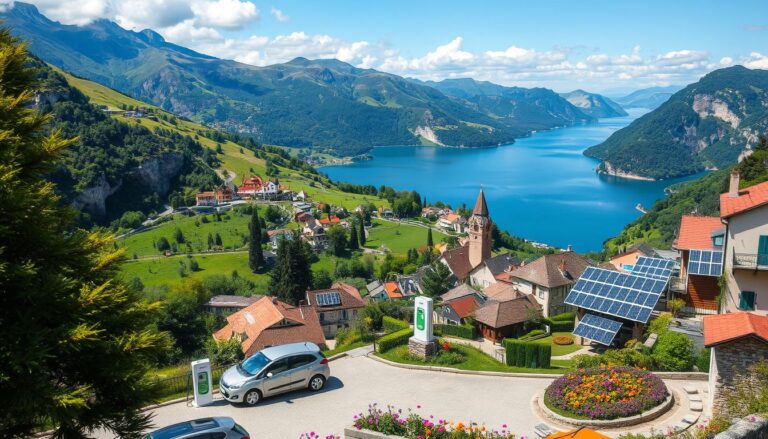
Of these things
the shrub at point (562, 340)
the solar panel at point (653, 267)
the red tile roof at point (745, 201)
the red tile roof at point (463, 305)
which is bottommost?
the red tile roof at point (463, 305)

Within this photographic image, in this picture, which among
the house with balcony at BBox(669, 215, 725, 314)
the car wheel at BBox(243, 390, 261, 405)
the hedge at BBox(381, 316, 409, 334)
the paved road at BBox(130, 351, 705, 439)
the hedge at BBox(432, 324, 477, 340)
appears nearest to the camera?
the paved road at BBox(130, 351, 705, 439)

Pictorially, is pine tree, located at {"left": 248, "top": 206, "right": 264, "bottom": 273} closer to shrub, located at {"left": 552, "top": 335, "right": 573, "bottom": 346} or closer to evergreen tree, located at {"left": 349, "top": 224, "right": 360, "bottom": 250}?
evergreen tree, located at {"left": 349, "top": 224, "right": 360, "bottom": 250}

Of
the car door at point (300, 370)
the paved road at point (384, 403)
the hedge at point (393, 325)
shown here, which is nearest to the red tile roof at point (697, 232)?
the paved road at point (384, 403)

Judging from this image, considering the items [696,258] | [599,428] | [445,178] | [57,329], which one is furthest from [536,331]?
[445,178]

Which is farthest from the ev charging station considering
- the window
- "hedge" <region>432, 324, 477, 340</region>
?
the window

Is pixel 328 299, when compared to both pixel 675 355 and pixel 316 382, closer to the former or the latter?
pixel 316 382

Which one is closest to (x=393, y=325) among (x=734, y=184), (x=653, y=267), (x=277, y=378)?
(x=277, y=378)

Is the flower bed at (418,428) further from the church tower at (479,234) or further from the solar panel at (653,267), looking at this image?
the church tower at (479,234)
